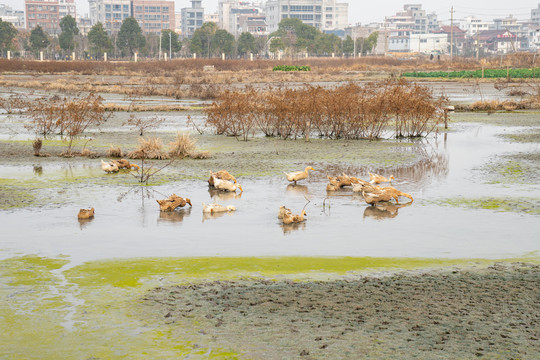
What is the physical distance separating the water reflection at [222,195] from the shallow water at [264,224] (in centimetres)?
4

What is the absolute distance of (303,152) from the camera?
19.0 m

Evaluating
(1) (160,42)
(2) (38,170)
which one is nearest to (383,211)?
(2) (38,170)

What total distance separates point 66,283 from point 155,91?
38437 millimetres

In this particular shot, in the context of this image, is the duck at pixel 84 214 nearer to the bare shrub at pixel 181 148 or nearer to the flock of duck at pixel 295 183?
the flock of duck at pixel 295 183

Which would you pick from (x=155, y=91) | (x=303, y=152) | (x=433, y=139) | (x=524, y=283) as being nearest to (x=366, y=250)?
(x=524, y=283)

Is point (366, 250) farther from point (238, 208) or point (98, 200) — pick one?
point (98, 200)

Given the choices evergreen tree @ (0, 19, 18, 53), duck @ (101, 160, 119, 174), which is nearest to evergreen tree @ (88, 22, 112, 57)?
evergreen tree @ (0, 19, 18, 53)

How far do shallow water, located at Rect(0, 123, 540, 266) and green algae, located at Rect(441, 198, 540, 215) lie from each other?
244mm

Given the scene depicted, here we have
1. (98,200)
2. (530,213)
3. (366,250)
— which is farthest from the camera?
(98,200)

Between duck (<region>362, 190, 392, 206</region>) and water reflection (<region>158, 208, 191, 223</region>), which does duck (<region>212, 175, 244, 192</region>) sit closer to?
water reflection (<region>158, 208, 191, 223</region>)

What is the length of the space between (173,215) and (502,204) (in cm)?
571

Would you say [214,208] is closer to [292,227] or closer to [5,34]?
[292,227]

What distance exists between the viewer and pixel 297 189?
45.7 feet

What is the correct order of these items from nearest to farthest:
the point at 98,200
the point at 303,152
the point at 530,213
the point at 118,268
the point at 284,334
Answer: the point at 284,334
the point at 118,268
the point at 530,213
the point at 98,200
the point at 303,152
